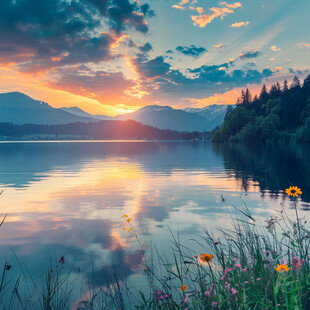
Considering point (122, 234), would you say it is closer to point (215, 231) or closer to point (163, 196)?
point (215, 231)

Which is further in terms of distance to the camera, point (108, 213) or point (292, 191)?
point (108, 213)

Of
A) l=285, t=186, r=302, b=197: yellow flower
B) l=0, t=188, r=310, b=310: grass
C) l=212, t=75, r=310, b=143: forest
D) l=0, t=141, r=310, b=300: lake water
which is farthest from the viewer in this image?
l=212, t=75, r=310, b=143: forest

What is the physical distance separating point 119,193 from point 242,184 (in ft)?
33.3

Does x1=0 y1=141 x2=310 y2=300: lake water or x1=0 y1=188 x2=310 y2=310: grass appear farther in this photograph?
x1=0 y1=141 x2=310 y2=300: lake water

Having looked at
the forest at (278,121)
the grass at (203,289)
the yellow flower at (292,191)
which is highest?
the forest at (278,121)

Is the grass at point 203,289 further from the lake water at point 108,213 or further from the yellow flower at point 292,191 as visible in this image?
the lake water at point 108,213

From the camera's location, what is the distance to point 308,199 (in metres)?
17.5

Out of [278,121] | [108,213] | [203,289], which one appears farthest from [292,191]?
[278,121]

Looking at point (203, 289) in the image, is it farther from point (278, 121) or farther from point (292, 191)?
point (278, 121)

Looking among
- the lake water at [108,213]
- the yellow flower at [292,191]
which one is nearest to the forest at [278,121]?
the lake water at [108,213]

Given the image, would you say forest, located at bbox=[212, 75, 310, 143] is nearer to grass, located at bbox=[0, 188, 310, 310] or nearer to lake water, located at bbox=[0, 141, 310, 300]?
lake water, located at bbox=[0, 141, 310, 300]

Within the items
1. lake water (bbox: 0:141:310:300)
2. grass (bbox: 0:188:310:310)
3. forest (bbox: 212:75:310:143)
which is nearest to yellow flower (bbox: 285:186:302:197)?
grass (bbox: 0:188:310:310)

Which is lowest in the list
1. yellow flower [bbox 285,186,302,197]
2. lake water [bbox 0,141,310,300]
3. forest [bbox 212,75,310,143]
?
lake water [bbox 0,141,310,300]

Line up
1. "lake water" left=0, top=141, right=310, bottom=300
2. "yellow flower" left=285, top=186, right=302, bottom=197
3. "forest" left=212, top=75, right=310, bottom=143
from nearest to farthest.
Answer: "yellow flower" left=285, top=186, right=302, bottom=197 < "lake water" left=0, top=141, right=310, bottom=300 < "forest" left=212, top=75, right=310, bottom=143
